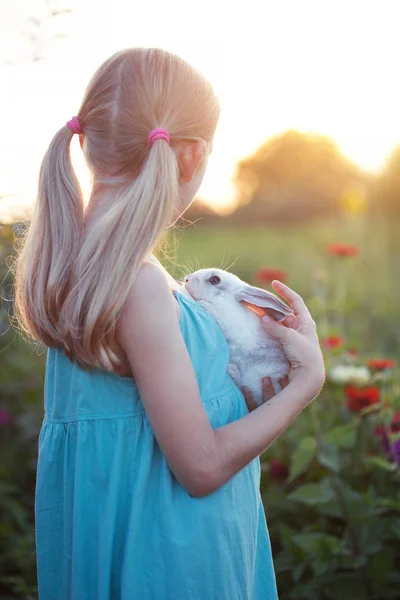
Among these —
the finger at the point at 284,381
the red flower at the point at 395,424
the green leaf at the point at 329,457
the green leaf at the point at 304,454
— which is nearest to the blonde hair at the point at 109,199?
the finger at the point at 284,381

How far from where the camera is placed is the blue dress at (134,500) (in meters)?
1.29

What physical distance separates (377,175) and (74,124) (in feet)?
29.0

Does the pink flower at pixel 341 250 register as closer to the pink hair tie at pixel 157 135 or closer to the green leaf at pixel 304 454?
the green leaf at pixel 304 454

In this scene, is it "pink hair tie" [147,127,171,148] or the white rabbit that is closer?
"pink hair tie" [147,127,171,148]

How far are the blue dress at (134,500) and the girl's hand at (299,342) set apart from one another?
140 millimetres

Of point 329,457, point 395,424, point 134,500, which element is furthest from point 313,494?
point 134,500

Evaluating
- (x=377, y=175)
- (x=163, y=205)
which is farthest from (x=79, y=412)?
(x=377, y=175)

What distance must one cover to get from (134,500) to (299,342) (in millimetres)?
494

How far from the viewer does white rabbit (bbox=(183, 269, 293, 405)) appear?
153 cm

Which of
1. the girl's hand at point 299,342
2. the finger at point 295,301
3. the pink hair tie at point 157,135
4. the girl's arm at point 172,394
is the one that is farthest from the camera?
the finger at point 295,301

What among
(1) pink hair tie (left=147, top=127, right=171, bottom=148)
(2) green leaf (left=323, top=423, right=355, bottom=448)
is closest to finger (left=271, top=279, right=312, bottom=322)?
(1) pink hair tie (left=147, top=127, right=171, bottom=148)

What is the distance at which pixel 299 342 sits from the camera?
55.5 inches

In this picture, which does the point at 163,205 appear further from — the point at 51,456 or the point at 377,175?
the point at 377,175

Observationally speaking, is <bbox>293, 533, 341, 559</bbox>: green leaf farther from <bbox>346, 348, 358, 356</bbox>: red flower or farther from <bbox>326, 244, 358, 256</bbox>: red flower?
<bbox>326, 244, 358, 256</bbox>: red flower
